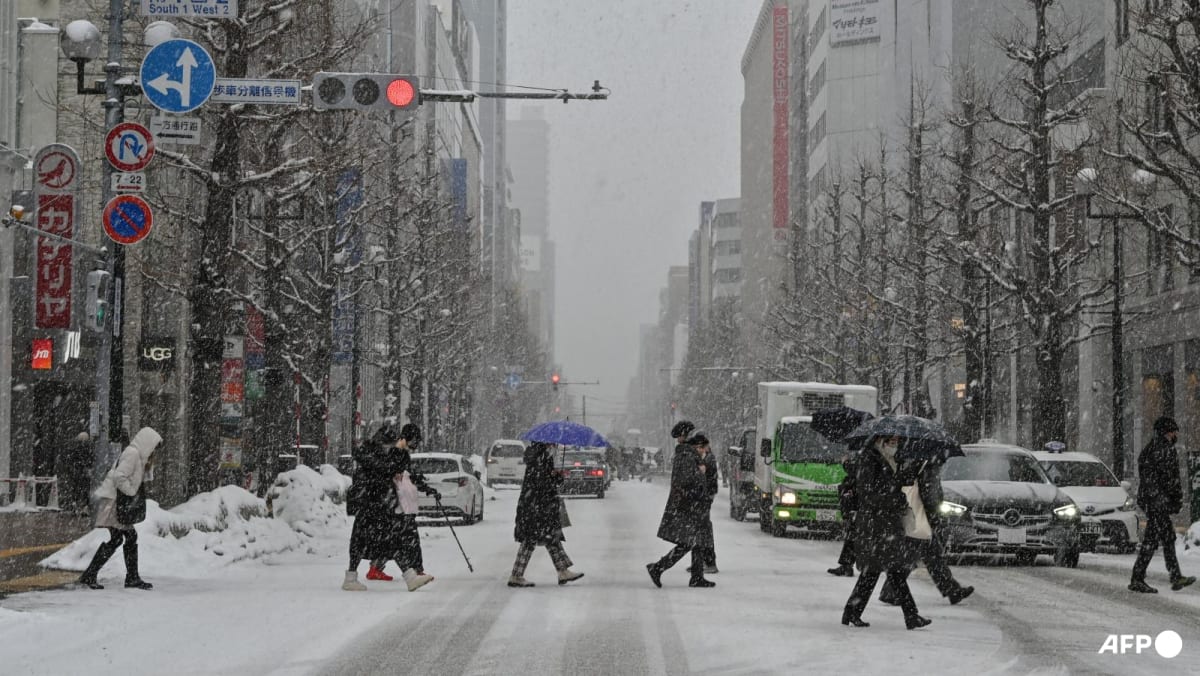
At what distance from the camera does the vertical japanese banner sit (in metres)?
118

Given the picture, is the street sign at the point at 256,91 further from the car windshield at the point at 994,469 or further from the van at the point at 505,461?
the van at the point at 505,461

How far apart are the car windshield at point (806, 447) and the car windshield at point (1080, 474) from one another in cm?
387

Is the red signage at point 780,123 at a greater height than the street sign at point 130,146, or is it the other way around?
the red signage at point 780,123

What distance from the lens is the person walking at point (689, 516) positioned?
1675cm

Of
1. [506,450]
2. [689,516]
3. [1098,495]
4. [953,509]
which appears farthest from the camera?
[506,450]

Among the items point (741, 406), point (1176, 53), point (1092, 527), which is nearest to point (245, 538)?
point (1092, 527)

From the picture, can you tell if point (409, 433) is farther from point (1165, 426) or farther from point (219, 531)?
point (1165, 426)

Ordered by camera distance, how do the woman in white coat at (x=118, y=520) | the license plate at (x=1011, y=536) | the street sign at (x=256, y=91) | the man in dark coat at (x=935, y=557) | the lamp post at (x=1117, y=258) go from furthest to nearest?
the lamp post at (x=1117, y=258), the license plate at (x=1011, y=536), the street sign at (x=256, y=91), the woman in white coat at (x=118, y=520), the man in dark coat at (x=935, y=557)

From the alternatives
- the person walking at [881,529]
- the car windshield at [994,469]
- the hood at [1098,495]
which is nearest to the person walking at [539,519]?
the person walking at [881,529]

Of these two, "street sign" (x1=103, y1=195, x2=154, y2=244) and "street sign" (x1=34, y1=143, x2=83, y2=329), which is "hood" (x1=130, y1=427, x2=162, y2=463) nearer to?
"street sign" (x1=103, y1=195, x2=154, y2=244)

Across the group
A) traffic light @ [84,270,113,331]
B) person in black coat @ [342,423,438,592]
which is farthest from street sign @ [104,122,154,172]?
person in black coat @ [342,423,438,592]

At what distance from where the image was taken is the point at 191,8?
18141mm

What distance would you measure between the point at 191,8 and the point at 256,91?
1.31m

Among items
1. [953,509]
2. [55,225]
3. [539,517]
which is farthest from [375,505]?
[55,225]
